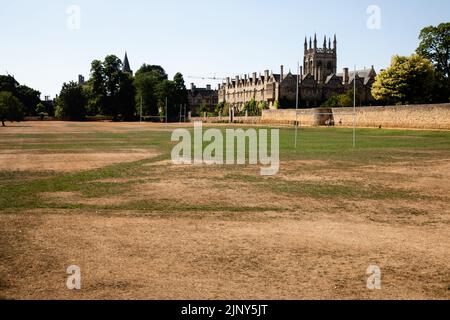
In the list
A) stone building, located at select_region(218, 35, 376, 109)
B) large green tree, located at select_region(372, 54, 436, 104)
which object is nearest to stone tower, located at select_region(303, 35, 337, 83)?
stone building, located at select_region(218, 35, 376, 109)

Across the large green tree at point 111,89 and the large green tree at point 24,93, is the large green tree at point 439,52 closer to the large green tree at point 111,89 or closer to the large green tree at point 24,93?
the large green tree at point 111,89

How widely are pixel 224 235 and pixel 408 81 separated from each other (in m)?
63.7

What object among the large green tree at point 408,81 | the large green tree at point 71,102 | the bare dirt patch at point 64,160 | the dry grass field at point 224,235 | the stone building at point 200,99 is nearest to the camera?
the dry grass field at point 224,235

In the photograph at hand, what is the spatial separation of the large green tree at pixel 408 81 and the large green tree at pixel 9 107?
192 ft

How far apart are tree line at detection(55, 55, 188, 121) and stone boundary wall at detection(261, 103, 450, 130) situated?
4036cm

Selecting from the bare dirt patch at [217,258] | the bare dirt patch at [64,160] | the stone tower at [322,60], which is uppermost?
the stone tower at [322,60]

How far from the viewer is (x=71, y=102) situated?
11044cm

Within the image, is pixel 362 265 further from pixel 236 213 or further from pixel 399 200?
pixel 399 200

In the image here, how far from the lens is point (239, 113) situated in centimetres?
11869

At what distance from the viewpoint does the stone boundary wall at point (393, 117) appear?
4759 cm

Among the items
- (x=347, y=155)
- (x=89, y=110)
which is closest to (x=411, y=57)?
(x=347, y=155)

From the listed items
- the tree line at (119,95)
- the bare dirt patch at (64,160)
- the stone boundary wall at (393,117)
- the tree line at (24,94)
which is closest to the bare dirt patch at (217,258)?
the bare dirt patch at (64,160)

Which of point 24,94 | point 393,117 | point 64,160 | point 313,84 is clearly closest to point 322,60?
point 313,84

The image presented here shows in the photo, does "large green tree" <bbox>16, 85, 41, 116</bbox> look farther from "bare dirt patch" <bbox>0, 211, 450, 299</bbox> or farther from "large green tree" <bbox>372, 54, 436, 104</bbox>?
"bare dirt patch" <bbox>0, 211, 450, 299</bbox>
